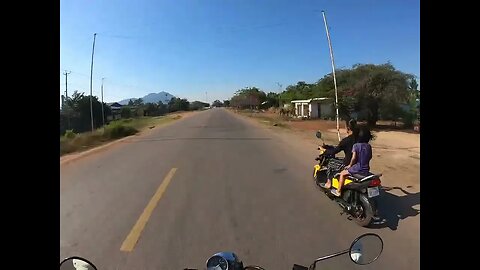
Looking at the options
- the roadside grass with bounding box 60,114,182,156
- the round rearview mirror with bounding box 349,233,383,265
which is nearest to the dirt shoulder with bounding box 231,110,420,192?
the round rearview mirror with bounding box 349,233,383,265

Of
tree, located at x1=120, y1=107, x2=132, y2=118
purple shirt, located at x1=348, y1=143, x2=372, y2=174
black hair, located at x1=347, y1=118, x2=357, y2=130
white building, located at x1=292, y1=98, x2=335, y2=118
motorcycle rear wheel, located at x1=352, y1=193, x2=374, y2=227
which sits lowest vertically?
motorcycle rear wheel, located at x1=352, y1=193, x2=374, y2=227

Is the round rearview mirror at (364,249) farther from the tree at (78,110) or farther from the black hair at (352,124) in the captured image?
the black hair at (352,124)

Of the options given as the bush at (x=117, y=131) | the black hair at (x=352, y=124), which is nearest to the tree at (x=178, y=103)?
the black hair at (x=352, y=124)

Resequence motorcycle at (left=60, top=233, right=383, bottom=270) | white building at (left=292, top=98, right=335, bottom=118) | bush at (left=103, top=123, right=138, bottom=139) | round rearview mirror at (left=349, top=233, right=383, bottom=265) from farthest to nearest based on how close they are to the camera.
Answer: bush at (left=103, top=123, right=138, bottom=139) < white building at (left=292, top=98, right=335, bottom=118) < round rearview mirror at (left=349, top=233, right=383, bottom=265) < motorcycle at (left=60, top=233, right=383, bottom=270)

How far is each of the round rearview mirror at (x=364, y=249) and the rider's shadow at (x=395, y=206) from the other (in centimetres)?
290

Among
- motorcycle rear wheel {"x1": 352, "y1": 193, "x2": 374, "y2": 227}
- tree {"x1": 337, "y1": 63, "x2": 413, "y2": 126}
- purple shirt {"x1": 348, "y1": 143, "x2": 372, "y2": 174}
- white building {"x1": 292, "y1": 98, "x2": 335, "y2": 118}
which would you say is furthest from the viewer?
tree {"x1": 337, "y1": 63, "x2": 413, "y2": 126}

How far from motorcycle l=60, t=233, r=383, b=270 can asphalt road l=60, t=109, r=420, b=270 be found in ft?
4.14

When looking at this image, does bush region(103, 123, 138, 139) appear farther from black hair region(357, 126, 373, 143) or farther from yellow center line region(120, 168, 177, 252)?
black hair region(357, 126, 373, 143)

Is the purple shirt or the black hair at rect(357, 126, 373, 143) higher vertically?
the black hair at rect(357, 126, 373, 143)

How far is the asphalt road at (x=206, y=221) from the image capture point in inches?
A: 154

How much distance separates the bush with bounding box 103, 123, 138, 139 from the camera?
779 inches

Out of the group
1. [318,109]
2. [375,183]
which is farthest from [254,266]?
[318,109]

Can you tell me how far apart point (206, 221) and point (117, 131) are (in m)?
Result: 17.2

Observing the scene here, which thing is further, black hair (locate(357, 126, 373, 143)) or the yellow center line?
black hair (locate(357, 126, 373, 143))
